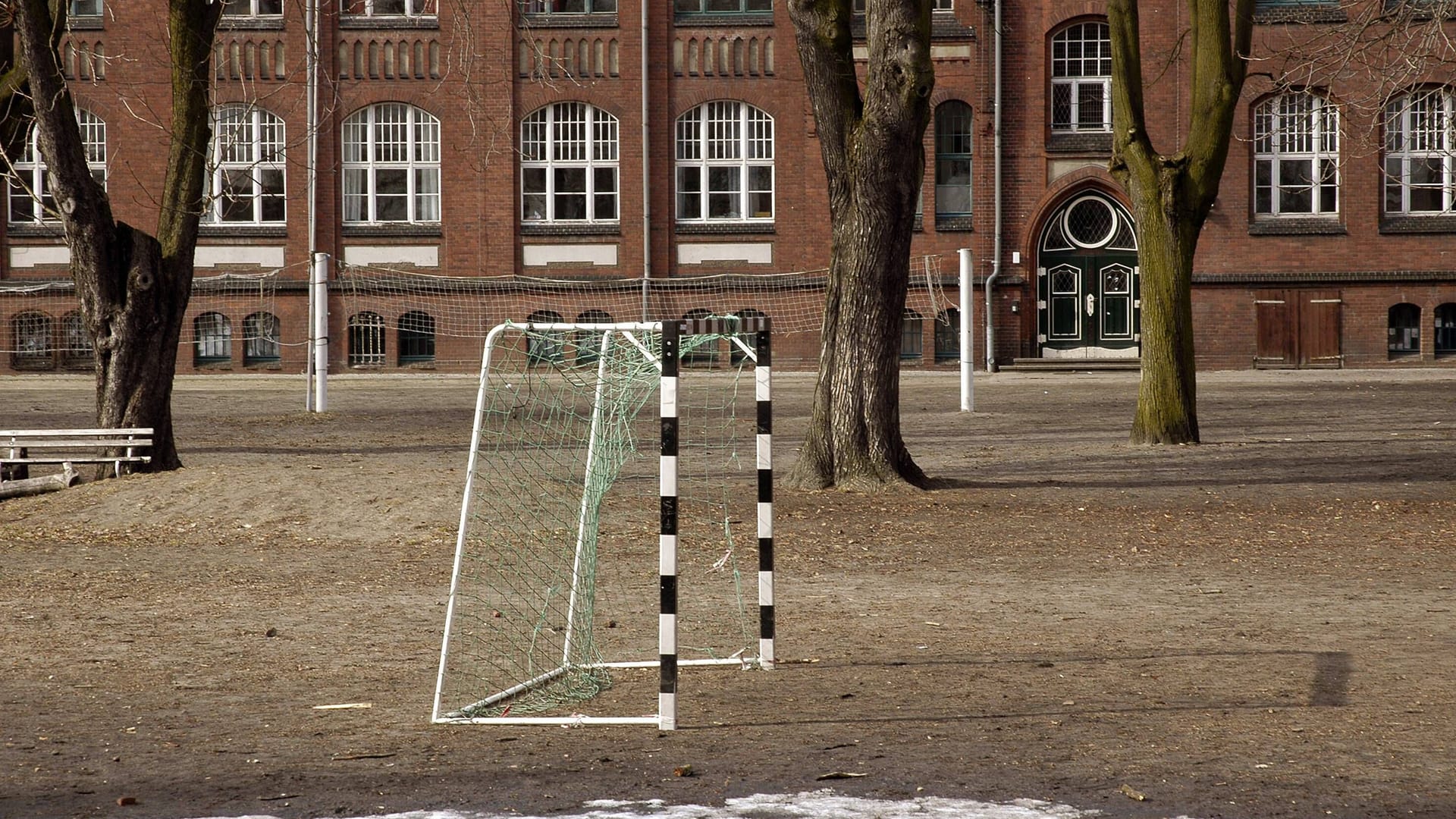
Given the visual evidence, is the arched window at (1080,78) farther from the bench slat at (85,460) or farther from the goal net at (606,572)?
the bench slat at (85,460)

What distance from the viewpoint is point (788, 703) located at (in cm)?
664

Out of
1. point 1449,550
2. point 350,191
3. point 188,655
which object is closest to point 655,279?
point 350,191

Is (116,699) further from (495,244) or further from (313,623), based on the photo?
(495,244)

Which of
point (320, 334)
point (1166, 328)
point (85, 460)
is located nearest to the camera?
point (85, 460)

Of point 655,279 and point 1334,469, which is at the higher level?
point 655,279

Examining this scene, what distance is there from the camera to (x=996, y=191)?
34406mm

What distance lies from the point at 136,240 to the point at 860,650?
10.2m

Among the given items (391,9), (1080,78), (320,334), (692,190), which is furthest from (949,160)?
(320,334)

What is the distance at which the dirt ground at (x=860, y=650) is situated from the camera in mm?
5441

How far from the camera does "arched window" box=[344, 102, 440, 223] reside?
114 feet

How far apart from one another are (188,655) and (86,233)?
27.7 ft

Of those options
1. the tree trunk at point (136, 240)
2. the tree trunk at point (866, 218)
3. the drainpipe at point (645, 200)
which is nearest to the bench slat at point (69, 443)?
the tree trunk at point (136, 240)

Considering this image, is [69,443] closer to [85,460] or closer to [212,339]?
[85,460]

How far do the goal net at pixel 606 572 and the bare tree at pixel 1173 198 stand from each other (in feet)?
Result: 21.2
